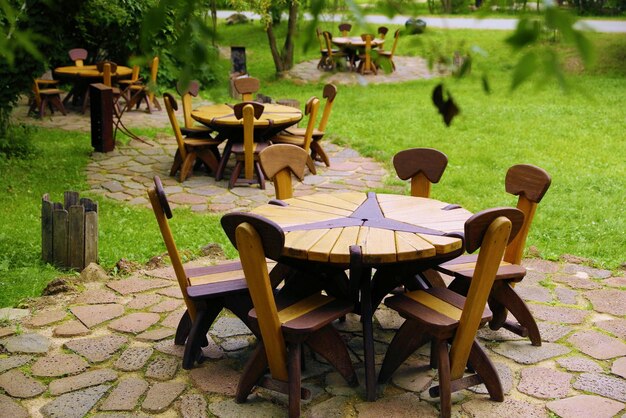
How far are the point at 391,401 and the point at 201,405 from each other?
1021 millimetres

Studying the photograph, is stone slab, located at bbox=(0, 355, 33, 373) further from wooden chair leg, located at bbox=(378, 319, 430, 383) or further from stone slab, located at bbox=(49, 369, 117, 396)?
wooden chair leg, located at bbox=(378, 319, 430, 383)

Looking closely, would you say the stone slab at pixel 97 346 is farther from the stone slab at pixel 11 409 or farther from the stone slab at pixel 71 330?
the stone slab at pixel 11 409

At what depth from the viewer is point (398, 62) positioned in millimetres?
20594

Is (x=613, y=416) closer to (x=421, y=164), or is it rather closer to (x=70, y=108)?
(x=421, y=164)

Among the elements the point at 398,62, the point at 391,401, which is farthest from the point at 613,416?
the point at 398,62

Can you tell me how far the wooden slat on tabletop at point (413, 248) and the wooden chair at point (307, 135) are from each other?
16.9ft

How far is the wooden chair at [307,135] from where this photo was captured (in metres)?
9.25

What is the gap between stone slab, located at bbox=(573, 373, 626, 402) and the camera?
421cm

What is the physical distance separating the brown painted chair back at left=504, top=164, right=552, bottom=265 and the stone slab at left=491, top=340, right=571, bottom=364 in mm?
536

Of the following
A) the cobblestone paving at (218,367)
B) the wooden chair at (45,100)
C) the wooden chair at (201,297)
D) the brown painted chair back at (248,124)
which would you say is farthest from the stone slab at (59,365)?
the wooden chair at (45,100)

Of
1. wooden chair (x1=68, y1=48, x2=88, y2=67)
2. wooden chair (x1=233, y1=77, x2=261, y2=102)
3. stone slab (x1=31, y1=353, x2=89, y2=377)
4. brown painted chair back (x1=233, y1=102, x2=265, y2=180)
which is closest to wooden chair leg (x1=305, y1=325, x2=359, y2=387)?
stone slab (x1=31, y1=353, x2=89, y2=377)

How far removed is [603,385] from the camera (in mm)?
4305

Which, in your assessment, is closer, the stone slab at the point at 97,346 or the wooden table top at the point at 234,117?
the stone slab at the point at 97,346

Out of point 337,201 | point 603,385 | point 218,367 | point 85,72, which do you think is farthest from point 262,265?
point 85,72
